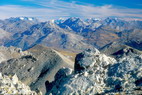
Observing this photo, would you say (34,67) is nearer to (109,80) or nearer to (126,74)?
(109,80)

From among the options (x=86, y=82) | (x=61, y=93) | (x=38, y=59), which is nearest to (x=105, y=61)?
(x=86, y=82)

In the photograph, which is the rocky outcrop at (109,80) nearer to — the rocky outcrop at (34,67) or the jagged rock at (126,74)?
the jagged rock at (126,74)

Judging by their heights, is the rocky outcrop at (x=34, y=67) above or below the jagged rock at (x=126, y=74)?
below

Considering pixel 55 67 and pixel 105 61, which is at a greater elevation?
pixel 105 61

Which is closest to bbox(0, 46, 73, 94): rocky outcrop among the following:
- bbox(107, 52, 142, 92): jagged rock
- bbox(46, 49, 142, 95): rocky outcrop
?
bbox(46, 49, 142, 95): rocky outcrop

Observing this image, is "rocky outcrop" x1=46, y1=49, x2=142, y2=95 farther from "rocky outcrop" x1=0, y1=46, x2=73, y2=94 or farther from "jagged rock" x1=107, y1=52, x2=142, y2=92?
"rocky outcrop" x1=0, y1=46, x2=73, y2=94

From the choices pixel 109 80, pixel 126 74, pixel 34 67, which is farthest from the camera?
pixel 34 67

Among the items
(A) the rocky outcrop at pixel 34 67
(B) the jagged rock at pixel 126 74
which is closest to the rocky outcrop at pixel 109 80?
(B) the jagged rock at pixel 126 74

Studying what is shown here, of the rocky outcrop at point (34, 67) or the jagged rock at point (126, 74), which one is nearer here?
the jagged rock at point (126, 74)

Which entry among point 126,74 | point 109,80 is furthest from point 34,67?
point 126,74

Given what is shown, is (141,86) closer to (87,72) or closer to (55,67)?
(87,72)

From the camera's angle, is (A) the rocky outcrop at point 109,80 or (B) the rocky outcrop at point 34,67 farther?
(B) the rocky outcrop at point 34,67
